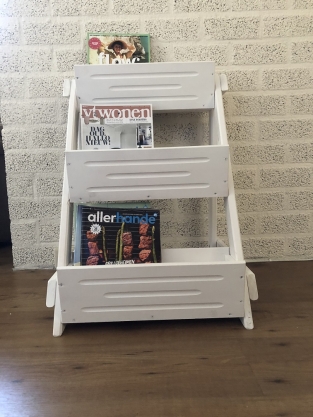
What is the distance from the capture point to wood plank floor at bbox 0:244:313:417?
2.62 feet

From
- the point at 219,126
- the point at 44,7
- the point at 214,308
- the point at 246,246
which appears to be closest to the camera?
the point at 214,308

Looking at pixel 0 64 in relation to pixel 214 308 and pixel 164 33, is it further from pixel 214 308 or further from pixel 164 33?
pixel 214 308

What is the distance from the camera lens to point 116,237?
1.19m

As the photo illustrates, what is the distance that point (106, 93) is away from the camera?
4.11ft

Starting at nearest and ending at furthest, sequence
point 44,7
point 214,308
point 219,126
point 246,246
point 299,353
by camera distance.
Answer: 1. point 299,353
2. point 214,308
3. point 219,126
4. point 44,7
5. point 246,246

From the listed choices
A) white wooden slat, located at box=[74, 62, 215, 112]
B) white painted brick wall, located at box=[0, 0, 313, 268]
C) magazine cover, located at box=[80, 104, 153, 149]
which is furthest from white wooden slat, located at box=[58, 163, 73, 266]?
white painted brick wall, located at box=[0, 0, 313, 268]

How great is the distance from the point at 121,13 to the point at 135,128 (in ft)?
1.52

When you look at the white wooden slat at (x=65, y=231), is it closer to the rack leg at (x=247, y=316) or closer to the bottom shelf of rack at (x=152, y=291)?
the bottom shelf of rack at (x=152, y=291)

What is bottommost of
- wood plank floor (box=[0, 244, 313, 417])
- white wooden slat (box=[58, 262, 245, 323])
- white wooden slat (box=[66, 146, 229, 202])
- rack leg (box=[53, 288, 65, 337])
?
wood plank floor (box=[0, 244, 313, 417])

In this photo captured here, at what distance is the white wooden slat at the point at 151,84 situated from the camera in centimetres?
124

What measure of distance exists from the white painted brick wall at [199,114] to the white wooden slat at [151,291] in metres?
0.48

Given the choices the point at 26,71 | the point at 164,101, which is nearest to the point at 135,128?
the point at 164,101

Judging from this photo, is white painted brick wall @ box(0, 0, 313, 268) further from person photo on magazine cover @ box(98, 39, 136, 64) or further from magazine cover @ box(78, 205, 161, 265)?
magazine cover @ box(78, 205, 161, 265)

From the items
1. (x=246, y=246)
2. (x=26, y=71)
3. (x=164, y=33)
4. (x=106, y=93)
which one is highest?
(x=164, y=33)
